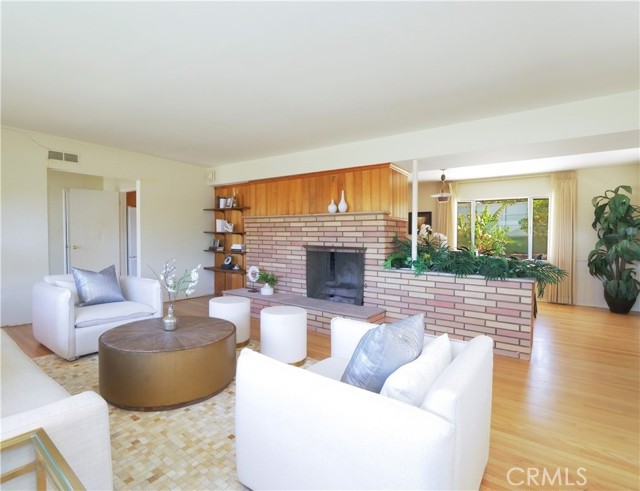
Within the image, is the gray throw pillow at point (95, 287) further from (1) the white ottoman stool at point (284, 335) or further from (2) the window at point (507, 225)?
(2) the window at point (507, 225)

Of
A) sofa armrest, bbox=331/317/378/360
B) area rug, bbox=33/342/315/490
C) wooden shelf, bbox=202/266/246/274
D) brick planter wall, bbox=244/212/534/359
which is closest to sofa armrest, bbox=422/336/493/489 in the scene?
sofa armrest, bbox=331/317/378/360

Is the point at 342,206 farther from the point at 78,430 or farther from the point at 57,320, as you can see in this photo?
the point at 78,430

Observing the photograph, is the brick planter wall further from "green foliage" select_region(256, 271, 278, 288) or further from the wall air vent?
the wall air vent

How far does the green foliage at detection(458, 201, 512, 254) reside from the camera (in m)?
6.54

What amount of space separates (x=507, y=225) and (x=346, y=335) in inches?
223

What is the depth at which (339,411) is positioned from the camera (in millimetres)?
1157

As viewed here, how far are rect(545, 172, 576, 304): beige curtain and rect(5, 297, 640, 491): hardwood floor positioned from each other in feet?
5.59

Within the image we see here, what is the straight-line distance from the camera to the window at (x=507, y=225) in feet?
20.1

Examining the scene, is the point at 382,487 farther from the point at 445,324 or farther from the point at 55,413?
the point at 445,324

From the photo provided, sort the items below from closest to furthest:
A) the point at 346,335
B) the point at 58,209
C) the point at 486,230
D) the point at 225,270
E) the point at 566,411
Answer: the point at 346,335
the point at 566,411
the point at 58,209
the point at 225,270
the point at 486,230

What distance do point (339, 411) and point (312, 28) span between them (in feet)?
6.62

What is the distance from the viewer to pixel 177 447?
1.82 metres

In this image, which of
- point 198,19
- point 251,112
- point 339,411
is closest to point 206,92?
point 251,112

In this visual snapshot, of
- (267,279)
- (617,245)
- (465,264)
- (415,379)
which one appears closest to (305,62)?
(415,379)
